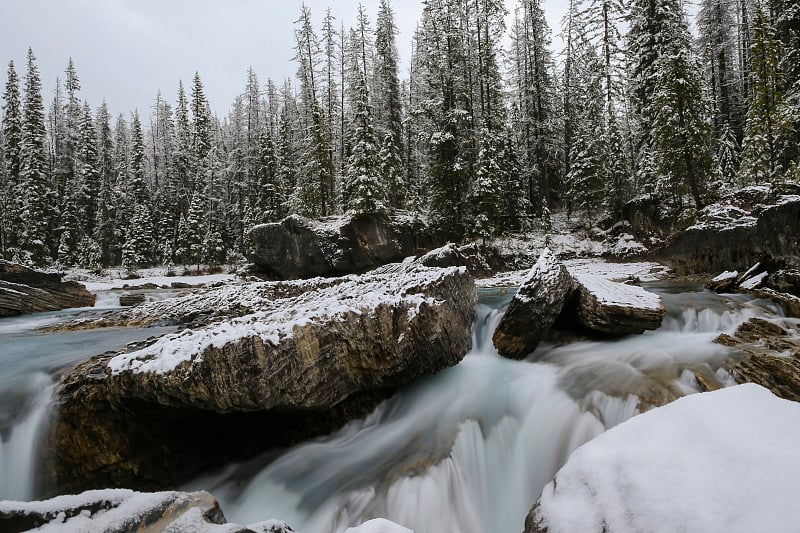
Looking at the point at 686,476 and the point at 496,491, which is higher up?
the point at 686,476

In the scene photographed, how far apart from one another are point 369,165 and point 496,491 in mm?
20351

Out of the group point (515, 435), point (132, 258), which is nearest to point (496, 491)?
point (515, 435)

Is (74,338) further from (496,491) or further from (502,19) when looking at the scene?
(502,19)

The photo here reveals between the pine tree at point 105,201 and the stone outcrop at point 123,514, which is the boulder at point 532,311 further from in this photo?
the pine tree at point 105,201

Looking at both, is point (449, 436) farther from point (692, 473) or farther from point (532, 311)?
point (692, 473)

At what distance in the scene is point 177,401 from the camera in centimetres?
491

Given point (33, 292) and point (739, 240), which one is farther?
point (33, 292)

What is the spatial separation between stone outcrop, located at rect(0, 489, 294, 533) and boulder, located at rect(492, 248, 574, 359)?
6.11 meters

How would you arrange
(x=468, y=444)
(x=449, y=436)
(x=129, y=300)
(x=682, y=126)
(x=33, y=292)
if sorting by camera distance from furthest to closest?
(x=682, y=126)
(x=129, y=300)
(x=33, y=292)
(x=449, y=436)
(x=468, y=444)

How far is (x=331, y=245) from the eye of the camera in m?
21.9

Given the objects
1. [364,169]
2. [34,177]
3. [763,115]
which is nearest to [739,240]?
[763,115]

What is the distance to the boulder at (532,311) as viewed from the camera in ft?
25.2

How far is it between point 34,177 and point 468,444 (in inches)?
1871

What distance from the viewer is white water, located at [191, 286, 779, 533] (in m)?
4.96
